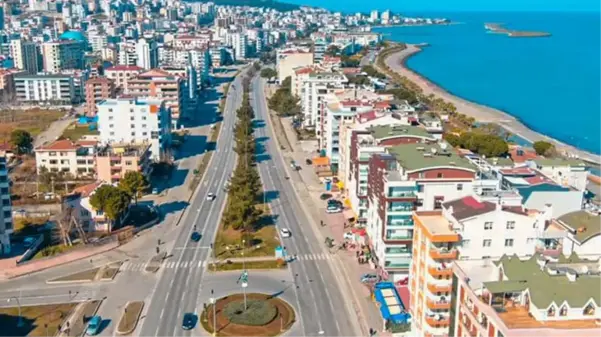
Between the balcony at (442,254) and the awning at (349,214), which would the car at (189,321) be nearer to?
the balcony at (442,254)

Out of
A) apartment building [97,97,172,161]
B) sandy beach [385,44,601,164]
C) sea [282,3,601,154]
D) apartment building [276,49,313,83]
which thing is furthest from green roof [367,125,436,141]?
apartment building [276,49,313,83]

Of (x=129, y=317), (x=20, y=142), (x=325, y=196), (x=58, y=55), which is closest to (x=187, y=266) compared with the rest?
(x=129, y=317)

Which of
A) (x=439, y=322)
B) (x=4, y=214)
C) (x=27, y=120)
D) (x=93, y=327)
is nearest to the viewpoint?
(x=439, y=322)

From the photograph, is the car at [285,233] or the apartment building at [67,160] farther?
the apartment building at [67,160]

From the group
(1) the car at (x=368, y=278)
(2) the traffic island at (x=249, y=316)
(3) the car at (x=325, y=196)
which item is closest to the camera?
(2) the traffic island at (x=249, y=316)

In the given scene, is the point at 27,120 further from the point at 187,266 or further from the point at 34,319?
the point at 34,319

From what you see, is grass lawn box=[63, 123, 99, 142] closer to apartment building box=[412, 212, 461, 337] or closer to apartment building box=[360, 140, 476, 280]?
apartment building box=[360, 140, 476, 280]

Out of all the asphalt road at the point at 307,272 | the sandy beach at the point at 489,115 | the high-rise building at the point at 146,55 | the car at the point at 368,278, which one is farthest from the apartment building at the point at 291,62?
the car at the point at 368,278
